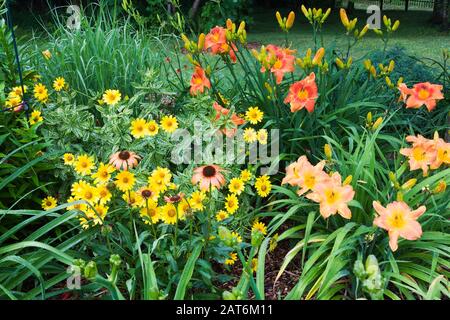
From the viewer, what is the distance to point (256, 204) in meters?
A: 2.43

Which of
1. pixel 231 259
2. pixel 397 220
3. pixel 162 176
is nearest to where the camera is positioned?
pixel 397 220

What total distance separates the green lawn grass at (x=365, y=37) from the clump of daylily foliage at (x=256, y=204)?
526cm

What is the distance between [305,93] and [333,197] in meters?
0.72

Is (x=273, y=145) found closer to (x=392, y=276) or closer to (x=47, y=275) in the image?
(x=392, y=276)

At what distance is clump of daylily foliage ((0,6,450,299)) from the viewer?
1.80 meters

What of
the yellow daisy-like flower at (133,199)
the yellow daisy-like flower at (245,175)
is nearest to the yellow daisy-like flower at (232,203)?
the yellow daisy-like flower at (245,175)

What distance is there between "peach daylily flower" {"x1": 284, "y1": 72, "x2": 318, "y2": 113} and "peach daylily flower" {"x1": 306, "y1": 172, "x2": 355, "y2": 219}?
0.64 metres

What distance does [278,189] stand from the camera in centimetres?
228

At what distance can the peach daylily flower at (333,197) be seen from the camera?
70.3 inches

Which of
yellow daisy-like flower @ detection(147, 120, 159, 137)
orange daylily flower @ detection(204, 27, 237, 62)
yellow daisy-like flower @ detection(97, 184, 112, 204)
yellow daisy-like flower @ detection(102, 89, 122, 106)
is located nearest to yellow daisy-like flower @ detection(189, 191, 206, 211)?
yellow daisy-like flower @ detection(97, 184, 112, 204)

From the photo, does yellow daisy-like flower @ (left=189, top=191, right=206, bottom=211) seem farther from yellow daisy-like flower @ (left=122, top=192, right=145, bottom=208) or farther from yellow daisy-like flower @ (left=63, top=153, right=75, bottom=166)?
yellow daisy-like flower @ (left=63, top=153, right=75, bottom=166)

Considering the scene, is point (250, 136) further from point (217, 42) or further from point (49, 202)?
point (49, 202)

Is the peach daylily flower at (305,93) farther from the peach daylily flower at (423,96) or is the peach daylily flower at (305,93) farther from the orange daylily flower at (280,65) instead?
the peach daylily flower at (423,96)

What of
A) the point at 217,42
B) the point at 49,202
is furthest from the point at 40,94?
the point at 217,42
